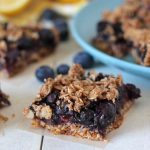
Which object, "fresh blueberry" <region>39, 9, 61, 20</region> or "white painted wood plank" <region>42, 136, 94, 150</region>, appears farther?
"fresh blueberry" <region>39, 9, 61, 20</region>

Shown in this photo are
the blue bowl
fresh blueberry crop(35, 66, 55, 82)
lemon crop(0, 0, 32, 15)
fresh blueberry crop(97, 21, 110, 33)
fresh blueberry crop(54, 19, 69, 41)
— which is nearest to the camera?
the blue bowl

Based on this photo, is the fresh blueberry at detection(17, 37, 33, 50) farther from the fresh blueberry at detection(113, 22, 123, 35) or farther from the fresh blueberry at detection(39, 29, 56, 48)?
the fresh blueberry at detection(113, 22, 123, 35)

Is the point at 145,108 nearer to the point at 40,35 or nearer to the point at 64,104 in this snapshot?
the point at 64,104

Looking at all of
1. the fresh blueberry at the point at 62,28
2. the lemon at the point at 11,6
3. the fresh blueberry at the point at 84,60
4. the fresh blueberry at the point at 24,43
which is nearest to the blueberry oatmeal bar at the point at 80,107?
the fresh blueberry at the point at 84,60


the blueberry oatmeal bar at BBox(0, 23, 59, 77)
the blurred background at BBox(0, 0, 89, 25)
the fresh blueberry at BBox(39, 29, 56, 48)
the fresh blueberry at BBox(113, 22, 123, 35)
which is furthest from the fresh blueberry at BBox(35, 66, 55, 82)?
the blurred background at BBox(0, 0, 89, 25)

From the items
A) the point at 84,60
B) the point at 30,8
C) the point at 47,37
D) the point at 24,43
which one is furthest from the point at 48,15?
the point at 84,60

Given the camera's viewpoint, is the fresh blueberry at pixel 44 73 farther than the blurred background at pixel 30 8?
No

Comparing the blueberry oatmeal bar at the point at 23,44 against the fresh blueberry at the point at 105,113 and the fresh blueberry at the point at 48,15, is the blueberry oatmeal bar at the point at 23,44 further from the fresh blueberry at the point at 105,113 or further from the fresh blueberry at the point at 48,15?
the fresh blueberry at the point at 105,113
